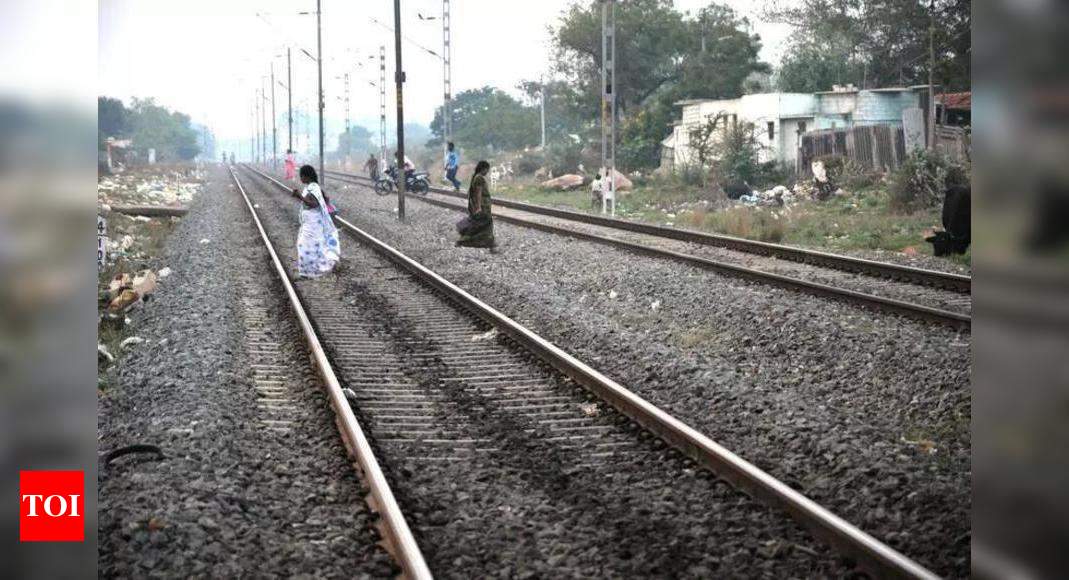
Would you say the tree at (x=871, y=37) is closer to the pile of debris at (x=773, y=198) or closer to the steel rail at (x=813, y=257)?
the pile of debris at (x=773, y=198)

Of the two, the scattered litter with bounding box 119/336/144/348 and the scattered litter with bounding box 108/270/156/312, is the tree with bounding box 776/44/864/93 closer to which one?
the scattered litter with bounding box 108/270/156/312

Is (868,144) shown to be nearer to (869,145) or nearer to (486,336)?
(869,145)

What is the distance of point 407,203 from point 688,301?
2104 centimetres

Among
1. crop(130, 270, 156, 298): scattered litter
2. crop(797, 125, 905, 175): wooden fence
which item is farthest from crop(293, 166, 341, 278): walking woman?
crop(797, 125, 905, 175): wooden fence

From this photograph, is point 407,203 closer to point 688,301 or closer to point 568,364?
point 688,301

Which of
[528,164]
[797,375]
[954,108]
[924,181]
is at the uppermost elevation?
[954,108]

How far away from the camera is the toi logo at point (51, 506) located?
2320 mm

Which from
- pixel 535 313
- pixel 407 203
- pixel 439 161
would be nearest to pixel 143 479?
pixel 535 313

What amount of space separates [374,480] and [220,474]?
3.36ft

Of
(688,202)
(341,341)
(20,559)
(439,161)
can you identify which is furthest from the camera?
(439,161)

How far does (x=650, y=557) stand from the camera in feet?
15.1

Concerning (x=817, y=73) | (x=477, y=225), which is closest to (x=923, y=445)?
(x=477, y=225)

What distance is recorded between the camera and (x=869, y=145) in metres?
31.0

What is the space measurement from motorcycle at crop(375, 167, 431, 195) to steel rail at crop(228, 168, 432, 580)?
88.2 ft
